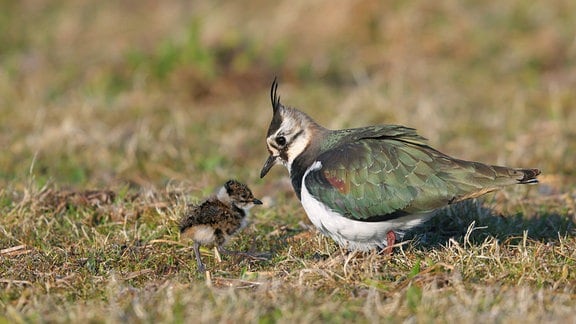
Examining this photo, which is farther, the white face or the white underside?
the white face

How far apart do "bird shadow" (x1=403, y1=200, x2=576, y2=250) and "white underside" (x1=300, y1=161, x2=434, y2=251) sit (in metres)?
0.50

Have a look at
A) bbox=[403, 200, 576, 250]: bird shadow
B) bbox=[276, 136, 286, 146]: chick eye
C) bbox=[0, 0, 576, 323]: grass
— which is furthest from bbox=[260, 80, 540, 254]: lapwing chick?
bbox=[403, 200, 576, 250]: bird shadow

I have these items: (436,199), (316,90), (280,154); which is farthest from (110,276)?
(316,90)

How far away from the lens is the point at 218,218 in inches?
232

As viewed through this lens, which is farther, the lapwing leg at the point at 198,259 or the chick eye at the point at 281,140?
the chick eye at the point at 281,140

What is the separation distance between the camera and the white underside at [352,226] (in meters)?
5.66

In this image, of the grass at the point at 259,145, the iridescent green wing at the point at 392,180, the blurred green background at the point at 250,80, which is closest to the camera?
the grass at the point at 259,145

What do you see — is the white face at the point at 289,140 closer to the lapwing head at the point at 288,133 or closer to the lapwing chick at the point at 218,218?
the lapwing head at the point at 288,133

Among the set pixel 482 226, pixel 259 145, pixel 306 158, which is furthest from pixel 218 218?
pixel 259 145

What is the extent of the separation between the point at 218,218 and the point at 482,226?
82.4 inches

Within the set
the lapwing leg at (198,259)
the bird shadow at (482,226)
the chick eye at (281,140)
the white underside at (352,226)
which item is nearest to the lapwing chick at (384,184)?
the white underside at (352,226)

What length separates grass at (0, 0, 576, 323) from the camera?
5020mm

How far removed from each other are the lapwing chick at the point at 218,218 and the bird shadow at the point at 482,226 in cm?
124

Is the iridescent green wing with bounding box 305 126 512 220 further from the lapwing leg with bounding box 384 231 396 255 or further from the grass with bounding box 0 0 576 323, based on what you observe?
the grass with bounding box 0 0 576 323
